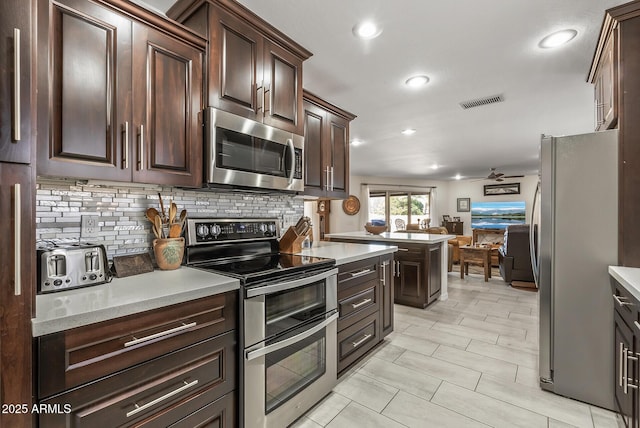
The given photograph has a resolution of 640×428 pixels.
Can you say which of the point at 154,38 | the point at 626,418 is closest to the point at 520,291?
the point at 626,418

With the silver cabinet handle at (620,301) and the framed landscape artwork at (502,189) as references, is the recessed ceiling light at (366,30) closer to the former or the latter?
the silver cabinet handle at (620,301)

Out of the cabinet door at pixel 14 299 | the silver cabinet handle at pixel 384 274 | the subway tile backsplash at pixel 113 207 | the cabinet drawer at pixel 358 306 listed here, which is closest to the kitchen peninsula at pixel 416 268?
the silver cabinet handle at pixel 384 274

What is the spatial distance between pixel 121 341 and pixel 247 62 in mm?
1642

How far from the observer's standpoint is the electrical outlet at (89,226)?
4.83ft

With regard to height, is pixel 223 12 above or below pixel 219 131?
above

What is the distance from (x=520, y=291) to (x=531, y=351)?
2.42 m

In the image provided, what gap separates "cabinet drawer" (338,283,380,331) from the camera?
214cm

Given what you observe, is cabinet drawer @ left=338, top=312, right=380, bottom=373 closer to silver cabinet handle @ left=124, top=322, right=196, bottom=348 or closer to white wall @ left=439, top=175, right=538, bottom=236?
silver cabinet handle @ left=124, top=322, right=196, bottom=348

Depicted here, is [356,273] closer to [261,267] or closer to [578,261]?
[261,267]

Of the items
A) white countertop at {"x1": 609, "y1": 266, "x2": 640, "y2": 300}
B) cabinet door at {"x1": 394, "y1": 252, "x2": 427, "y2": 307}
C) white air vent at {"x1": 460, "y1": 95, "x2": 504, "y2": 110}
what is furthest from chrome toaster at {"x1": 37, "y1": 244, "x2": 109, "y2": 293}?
white air vent at {"x1": 460, "y1": 95, "x2": 504, "y2": 110}

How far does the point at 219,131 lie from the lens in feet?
5.41

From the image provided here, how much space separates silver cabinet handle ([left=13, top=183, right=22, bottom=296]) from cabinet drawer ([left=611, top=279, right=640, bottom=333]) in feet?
7.70

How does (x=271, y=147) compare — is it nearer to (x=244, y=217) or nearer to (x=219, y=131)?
(x=219, y=131)

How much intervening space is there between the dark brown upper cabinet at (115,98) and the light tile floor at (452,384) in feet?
5.76
